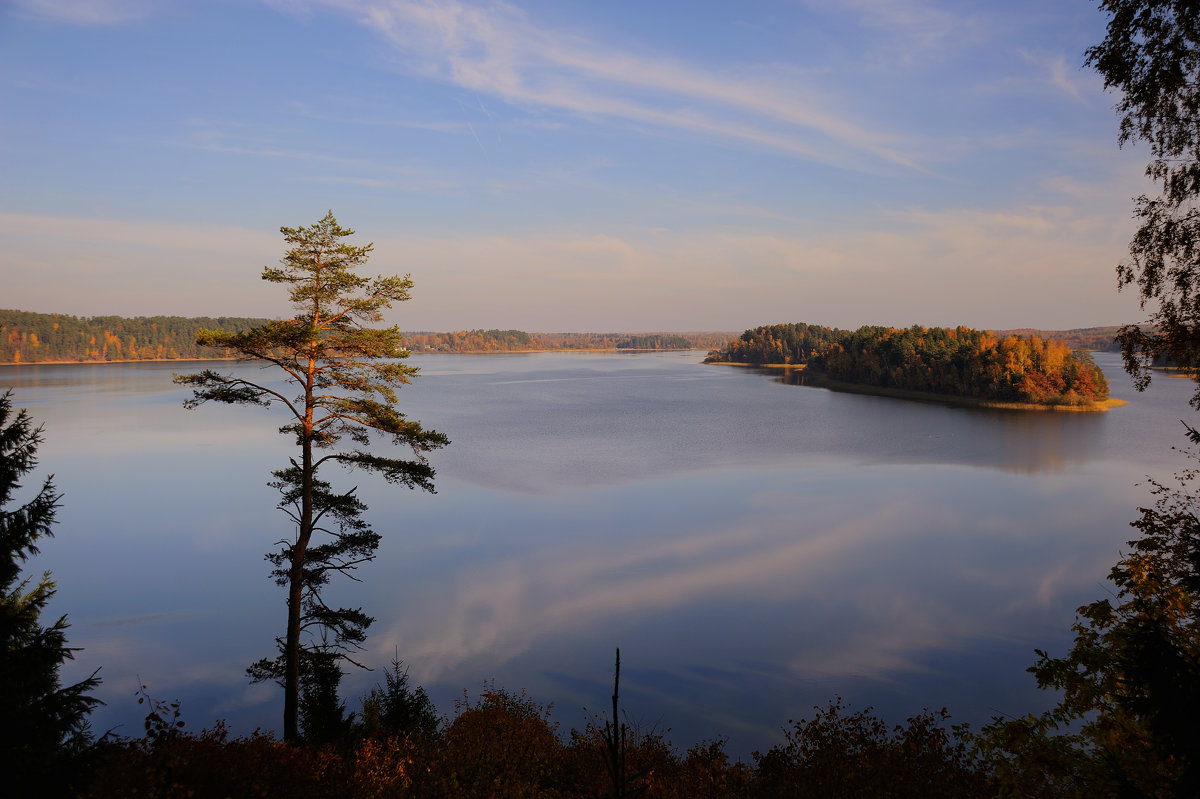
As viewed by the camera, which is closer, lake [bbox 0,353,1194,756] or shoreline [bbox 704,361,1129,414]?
lake [bbox 0,353,1194,756]

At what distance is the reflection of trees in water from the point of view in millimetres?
39688

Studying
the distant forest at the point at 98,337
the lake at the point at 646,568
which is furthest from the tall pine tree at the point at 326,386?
the distant forest at the point at 98,337

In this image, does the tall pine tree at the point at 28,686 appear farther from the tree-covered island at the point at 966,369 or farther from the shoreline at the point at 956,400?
the tree-covered island at the point at 966,369

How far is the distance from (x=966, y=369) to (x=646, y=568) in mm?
64570

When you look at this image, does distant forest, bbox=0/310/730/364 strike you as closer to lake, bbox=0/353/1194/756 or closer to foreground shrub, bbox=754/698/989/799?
lake, bbox=0/353/1194/756

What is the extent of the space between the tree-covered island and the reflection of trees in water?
12.5ft

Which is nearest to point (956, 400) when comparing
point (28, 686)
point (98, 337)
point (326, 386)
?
point (326, 386)

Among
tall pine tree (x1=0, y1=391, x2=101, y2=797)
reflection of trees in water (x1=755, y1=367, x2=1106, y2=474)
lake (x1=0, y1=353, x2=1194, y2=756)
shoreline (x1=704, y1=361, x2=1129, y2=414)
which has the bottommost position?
lake (x1=0, y1=353, x2=1194, y2=756)

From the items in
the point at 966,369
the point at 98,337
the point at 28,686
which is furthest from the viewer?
the point at 98,337

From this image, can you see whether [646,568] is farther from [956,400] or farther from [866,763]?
[956,400]

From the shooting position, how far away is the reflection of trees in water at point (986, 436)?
39.7 meters

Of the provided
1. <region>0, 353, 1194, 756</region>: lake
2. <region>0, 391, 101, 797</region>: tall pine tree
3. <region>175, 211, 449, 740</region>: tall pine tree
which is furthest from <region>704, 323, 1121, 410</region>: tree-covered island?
<region>0, 391, 101, 797</region>: tall pine tree

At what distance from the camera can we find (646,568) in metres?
21.8

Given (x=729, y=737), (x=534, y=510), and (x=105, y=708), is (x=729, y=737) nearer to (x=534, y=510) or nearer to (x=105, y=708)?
(x=105, y=708)
